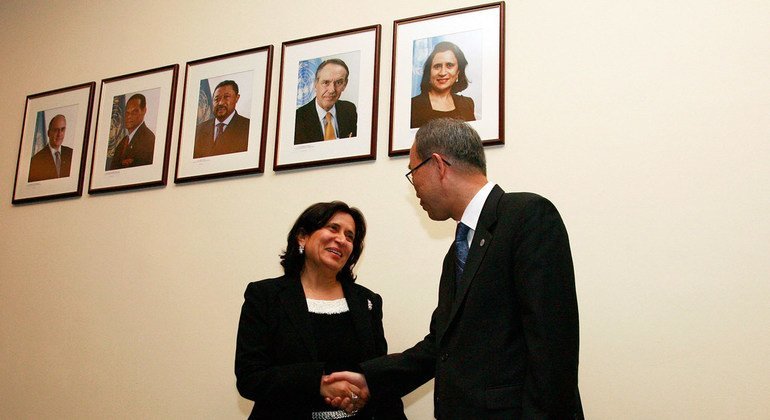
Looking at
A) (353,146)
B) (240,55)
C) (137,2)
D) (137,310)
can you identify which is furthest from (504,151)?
(137,2)

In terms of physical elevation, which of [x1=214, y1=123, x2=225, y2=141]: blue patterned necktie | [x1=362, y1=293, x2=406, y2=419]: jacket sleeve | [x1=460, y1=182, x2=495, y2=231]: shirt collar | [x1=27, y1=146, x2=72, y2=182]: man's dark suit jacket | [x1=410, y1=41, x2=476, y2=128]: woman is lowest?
[x1=362, y1=293, x2=406, y2=419]: jacket sleeve

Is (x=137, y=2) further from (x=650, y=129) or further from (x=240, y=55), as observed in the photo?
(x=650, y=129)

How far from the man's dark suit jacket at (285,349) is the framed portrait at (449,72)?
1.02 m

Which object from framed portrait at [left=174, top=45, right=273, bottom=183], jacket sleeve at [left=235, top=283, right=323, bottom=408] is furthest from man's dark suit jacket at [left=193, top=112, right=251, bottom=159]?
jacket sleeve at [left=235, top=283, right=323, bottom=408]

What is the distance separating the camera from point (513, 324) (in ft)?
6.54

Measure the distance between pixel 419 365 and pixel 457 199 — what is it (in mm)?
890

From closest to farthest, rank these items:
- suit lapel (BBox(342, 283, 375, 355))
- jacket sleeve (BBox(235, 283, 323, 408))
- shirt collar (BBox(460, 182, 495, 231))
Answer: shirt collar (BBox(460, 182, 495, 231)), jacket sleeve (BBox(235, 283, 323, 408)), suit lapel (BBox(342, 283, 375, 355))

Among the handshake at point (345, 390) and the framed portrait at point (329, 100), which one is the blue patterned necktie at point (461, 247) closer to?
the handshake at point (345, 390)

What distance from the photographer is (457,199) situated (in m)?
2.34

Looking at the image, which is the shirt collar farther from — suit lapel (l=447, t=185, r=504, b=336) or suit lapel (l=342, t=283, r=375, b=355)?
suit lapel (l=342, t=283, r=375, b=355)

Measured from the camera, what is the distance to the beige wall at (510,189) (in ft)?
9.46

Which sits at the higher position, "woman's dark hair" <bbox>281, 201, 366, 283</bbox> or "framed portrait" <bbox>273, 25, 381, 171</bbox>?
"framed portrait" <bbox>273, 25, 381, 171</bbox>

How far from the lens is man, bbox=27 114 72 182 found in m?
4.61

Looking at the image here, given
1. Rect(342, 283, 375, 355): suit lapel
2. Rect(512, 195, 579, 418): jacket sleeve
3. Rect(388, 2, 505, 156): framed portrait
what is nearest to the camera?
Rect(512, 195, 579, 418): jacket sleeve
